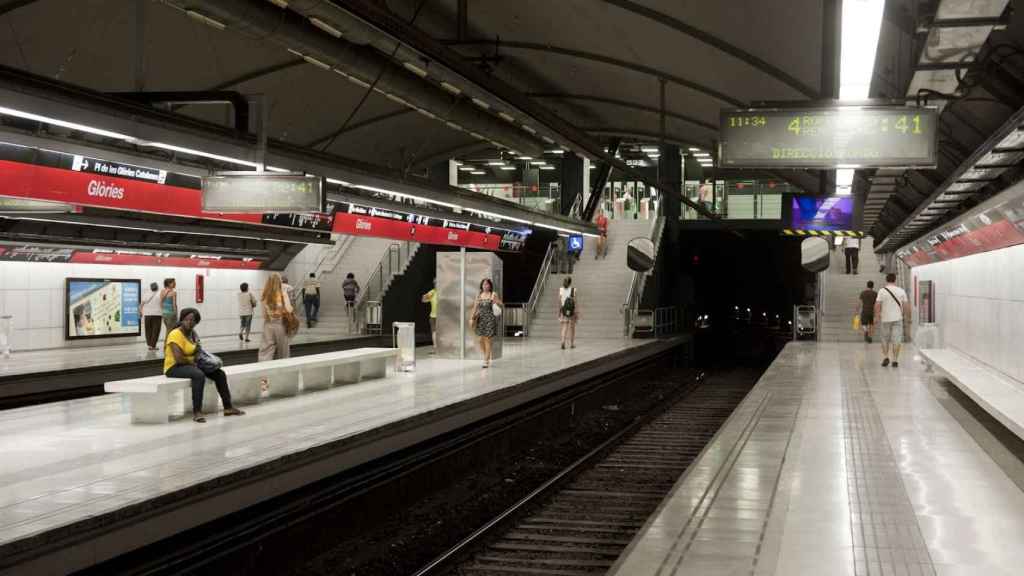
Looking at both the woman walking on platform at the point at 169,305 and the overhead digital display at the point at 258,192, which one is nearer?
the overhead digital display at the point at 258,192

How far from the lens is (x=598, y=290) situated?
102ft

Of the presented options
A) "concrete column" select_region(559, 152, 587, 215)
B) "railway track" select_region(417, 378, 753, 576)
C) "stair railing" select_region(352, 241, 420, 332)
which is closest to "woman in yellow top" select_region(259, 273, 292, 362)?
"railway track" select_region(417, 378, 753, 576)

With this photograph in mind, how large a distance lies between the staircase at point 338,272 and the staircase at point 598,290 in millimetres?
5143

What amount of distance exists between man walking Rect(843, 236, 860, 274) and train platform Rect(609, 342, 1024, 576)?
2021 centimetres

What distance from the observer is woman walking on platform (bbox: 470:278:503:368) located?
678 inches

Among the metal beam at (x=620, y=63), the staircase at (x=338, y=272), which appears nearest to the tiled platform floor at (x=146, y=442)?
the metal beam at (x=620, y=63)

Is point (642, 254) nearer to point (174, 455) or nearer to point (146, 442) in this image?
point (146, 442)

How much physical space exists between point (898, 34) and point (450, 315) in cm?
1109

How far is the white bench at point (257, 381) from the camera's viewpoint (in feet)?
32.8

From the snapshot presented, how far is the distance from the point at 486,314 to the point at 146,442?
8922 mm

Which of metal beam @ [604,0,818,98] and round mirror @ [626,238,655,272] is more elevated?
metal beam @ [604,0,818,98]

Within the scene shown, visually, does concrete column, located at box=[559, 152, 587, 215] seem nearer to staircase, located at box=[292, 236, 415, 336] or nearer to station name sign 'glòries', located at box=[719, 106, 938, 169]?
staircase, located at box=[292, 236, 415, 336]

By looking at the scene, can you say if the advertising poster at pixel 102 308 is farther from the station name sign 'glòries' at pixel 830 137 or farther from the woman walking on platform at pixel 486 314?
the station name sign 'glòries' at pixel 830 137

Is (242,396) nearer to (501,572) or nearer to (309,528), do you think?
(309,528)
